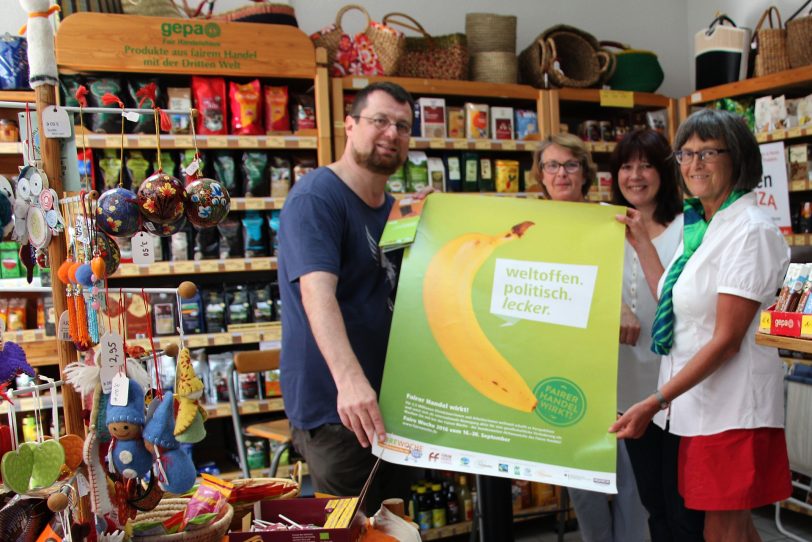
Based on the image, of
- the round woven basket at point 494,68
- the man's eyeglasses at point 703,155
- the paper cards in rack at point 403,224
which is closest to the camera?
the paper cards in rack at point 403,224

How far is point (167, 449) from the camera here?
1.13 m

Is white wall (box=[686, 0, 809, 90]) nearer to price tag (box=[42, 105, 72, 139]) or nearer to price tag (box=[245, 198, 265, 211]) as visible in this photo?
price tag (box=[245, 198, 265, 211])

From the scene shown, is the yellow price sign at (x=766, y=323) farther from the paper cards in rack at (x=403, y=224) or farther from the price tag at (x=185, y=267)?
the price tag at (x=185, y=267)

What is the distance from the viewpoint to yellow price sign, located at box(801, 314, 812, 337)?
5.96 feet

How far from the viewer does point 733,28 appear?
3.91 m

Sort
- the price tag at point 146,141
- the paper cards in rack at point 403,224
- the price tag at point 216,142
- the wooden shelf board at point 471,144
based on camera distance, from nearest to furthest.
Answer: the paper cards in rack at point 403,224, the price tag at point 146,141, the price tag at point 216,142, the wooden shelf board at point 471,144

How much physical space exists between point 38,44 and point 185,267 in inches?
87.3

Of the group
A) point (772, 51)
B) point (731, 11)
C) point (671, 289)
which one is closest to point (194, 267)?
point (671, 289)

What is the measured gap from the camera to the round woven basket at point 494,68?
386cm

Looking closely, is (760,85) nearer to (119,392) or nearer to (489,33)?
(489,33)

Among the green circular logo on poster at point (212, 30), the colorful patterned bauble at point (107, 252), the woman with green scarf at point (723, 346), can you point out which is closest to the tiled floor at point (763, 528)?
the woman with green scarf at point (723, 346)

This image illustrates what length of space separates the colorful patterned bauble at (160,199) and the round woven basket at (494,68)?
294 cm

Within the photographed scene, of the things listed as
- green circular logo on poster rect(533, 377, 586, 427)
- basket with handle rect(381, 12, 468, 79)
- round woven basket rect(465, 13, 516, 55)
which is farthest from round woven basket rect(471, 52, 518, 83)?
green circular logo on poster rect(533, 377, 586, 427)

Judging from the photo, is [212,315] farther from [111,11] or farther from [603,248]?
[603,248]
